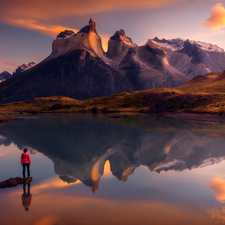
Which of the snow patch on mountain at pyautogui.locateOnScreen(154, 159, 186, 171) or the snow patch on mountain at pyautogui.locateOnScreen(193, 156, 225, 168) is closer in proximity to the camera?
the snow patch on mountain at pyautogui.locateOnScreen(154, 159, 186, 171)

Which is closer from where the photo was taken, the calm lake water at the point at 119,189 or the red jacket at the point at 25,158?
the calm lake water at the point at 119,189

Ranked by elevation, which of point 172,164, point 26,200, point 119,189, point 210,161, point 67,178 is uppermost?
point 210,161

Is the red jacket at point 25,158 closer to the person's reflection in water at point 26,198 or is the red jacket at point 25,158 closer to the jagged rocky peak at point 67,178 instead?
the person's reflection in water at point 26,198

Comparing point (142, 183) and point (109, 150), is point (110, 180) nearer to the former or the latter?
point (142, 183)

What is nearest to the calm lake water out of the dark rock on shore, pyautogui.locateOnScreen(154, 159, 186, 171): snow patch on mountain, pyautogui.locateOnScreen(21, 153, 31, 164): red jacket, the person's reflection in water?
pyautogui.locateOnScreen(154, 159, 186, 171): snow patch on mountain

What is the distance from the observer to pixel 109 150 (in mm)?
28484

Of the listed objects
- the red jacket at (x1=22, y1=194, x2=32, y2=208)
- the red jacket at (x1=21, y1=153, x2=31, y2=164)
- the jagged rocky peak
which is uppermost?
the red jacket at (x1=21, y1=153, x2=31, y2=164)

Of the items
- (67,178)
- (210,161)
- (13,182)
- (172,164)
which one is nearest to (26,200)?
(13,182)

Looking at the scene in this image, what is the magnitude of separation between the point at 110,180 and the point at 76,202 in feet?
14.9

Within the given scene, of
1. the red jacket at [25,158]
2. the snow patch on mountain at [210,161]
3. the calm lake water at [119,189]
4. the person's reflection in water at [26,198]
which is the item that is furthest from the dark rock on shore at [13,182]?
the snow patch on mountain at [210,161]

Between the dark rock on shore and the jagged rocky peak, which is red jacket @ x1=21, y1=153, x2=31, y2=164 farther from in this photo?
the jagged rocky peak

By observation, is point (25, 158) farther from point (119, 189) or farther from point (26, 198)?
point (119, 189)

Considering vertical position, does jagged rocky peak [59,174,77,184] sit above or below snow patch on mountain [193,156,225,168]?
below

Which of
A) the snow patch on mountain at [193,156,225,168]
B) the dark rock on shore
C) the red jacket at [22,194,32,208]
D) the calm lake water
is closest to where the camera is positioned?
the calm lake water
